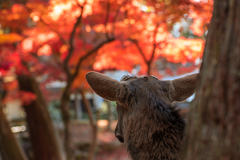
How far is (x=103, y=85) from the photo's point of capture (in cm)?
169

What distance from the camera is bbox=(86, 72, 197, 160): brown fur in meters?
1.70

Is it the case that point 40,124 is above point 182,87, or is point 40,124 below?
below

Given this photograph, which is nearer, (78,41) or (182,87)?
(182,87)

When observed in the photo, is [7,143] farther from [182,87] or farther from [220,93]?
[220,93]

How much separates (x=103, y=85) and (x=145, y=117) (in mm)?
432

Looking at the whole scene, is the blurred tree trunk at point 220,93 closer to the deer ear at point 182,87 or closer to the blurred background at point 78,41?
the deer ear at point 182,87

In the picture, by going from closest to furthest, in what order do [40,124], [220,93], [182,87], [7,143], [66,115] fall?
[220,93], [182,87], [7,143], [66,115], [40,124]

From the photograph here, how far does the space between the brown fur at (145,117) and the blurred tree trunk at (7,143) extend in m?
4.29

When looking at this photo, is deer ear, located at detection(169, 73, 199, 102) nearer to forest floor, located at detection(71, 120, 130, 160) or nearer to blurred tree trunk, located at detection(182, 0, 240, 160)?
blurred tree trunk, located at detection(182, 0, 240, 160)

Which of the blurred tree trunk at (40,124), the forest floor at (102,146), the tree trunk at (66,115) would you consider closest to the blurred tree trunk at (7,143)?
the tree trunk at (66,115)

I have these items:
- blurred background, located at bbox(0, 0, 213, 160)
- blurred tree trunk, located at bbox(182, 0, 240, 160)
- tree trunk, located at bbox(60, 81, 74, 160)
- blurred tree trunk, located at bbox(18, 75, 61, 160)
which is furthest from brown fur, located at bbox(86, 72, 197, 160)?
blurred tree trunk, located at bbox(18, 75, 61, 160)

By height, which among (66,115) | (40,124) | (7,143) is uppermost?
(66,115)

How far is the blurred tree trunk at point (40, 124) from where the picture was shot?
24.6 ft

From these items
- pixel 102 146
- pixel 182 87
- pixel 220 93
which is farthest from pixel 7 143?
pixel 102 146
